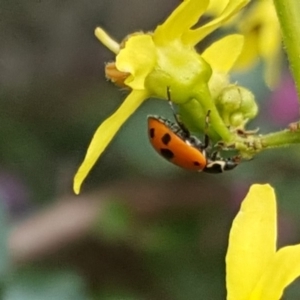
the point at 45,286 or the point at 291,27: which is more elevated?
the point at 291,27

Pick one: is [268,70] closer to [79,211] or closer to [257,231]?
[257,231]

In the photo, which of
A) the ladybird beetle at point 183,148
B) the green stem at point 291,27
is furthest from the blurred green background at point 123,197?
the green stem at point 291,27

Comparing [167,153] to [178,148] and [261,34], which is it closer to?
[178,148]

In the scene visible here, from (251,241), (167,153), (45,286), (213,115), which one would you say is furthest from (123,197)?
(251,241)

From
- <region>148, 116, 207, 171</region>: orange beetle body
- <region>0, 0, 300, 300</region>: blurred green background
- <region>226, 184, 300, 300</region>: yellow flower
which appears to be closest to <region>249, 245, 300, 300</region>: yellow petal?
<region>226, 184, 300, 300</region>: yellow flower

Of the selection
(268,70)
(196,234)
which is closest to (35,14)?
(196,234)

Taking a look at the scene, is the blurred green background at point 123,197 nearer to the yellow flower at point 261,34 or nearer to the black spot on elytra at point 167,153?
the yellow flower at point 261,34
